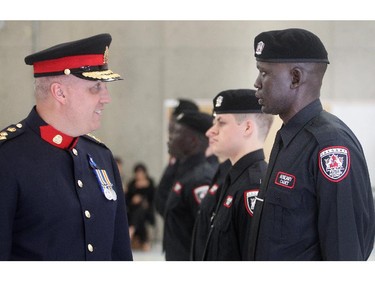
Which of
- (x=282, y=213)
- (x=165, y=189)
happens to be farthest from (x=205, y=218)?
(x=165, y=189)

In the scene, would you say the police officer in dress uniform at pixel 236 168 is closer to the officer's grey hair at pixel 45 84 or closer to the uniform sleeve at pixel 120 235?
the uniform sleeve at pixel 120 235

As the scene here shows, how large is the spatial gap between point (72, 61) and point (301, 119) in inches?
32.4

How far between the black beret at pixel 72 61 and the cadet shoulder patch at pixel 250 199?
0.91 m

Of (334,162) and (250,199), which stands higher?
(334,162)

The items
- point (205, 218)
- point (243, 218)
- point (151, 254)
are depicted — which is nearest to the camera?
point (243, 218)

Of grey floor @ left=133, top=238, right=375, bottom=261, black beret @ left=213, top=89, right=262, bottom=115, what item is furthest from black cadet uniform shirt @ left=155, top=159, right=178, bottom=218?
black beret @ left=213, top=89, right=262, bottom=115

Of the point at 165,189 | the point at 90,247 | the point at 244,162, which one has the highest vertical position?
Answer: the point at 244,162

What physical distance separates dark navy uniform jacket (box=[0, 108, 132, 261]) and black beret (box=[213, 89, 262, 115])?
100 cm

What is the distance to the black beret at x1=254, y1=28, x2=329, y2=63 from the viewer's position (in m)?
2.48

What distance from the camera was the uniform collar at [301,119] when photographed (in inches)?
98.6

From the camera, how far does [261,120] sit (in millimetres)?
3365

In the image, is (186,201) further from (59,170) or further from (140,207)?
(140,207)

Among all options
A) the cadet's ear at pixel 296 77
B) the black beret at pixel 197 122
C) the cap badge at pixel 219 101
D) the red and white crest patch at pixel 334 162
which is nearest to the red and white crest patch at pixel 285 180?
the red and white crest patch at pixel 334 162

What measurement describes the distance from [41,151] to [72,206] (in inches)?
8.5
